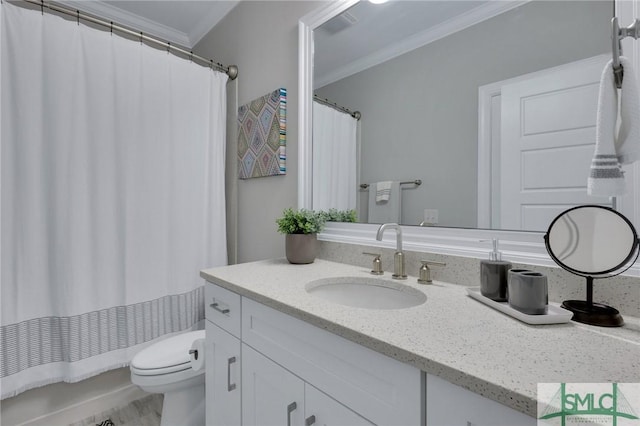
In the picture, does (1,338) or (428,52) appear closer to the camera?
(428,52)

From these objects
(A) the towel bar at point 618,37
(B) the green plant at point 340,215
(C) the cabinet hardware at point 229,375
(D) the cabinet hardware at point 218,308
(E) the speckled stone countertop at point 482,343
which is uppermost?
(A) the towel bar at point 618,37

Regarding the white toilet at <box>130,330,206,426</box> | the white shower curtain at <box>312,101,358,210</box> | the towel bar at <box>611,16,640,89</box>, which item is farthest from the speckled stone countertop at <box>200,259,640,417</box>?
the white toilet at <box>130,330,206,426</box>

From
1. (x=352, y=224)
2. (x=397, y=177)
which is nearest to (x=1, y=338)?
(x=352, y=224)

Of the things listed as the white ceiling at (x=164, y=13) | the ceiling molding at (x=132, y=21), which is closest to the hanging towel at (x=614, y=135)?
the white ceiling at (x=164, y=13)

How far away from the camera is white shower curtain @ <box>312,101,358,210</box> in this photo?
1401 mm

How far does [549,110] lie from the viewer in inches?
33.4

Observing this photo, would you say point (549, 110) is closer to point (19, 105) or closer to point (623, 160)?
point (623, 160)

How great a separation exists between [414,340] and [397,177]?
0.77 m

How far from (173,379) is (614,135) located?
5.65 ft

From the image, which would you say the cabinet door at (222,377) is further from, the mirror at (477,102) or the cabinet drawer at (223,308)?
the mirror at (477,102)

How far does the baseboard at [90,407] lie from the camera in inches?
57.6

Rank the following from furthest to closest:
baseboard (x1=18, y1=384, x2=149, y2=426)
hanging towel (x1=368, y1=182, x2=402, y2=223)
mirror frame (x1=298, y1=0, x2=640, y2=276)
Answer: baseboard (x1=18, y1=384, x2=149, y2=426) → hanging towel (x1=368, y1=182, x2=402, y2=223) → mirror frame (x1=298, y1=0, x2=640, y2=276)

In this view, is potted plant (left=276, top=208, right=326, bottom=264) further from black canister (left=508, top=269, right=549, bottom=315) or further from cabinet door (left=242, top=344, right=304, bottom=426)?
black canister (left=508, top=269, right=549, bottom=315)

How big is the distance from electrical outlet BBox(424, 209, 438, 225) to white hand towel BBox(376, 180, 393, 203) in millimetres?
183
